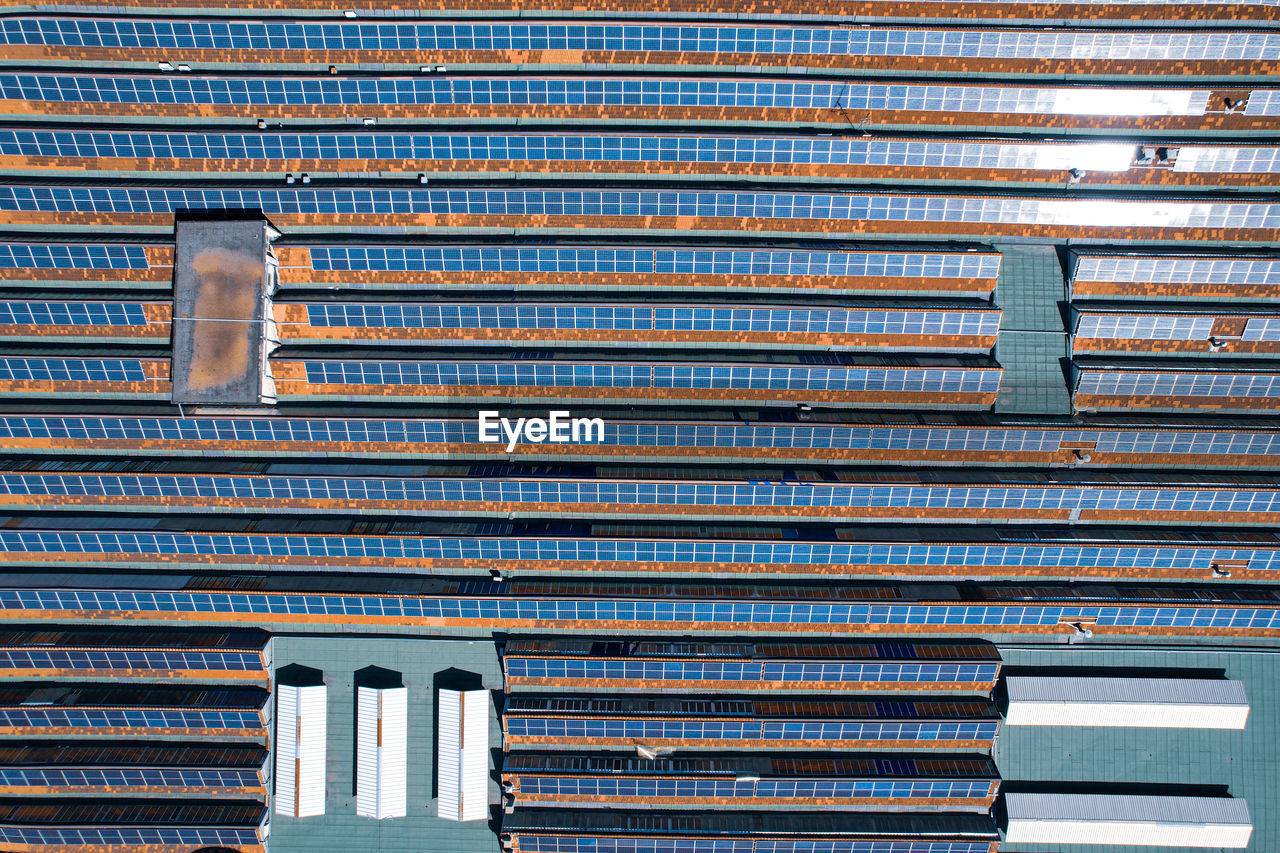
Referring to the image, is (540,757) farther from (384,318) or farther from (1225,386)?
(1225,386)

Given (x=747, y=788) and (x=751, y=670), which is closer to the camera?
(x=751, y=670)

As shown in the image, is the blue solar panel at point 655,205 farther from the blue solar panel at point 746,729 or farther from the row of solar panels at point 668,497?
the blue solar panel at point 746,729

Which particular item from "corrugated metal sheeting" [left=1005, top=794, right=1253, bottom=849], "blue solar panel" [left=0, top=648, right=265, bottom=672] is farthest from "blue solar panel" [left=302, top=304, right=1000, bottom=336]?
"corrugated metal sheeting" [left=1005, top=794, right=1253, bottom=849]

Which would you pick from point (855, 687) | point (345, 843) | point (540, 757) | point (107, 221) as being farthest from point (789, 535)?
point (107, 221)

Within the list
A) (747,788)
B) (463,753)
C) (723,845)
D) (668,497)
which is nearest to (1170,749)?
(747,788)

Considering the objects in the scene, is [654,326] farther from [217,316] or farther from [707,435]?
[217,316]
